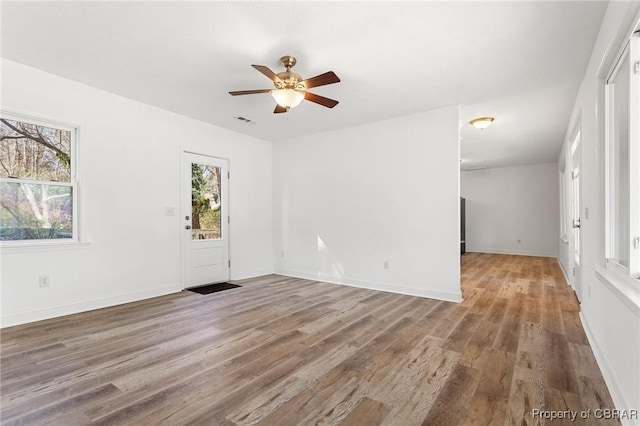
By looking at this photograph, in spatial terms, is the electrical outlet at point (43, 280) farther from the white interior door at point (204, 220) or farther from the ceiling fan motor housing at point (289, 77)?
the ceiling fan motor housing at point (289, 77)

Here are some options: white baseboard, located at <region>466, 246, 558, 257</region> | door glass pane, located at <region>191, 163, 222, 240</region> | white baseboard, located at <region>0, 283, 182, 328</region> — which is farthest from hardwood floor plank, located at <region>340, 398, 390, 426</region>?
white baseboard, located at <region>466, 246, 558, 257</region>

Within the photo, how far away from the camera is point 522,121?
4668 mm

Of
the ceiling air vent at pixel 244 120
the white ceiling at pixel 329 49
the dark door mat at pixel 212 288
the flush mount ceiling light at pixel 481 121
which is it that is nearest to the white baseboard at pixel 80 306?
the dark door mat at pixel 212 288

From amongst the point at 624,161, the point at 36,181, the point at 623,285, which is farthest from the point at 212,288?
the point at 624,161

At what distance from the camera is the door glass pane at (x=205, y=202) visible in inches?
185

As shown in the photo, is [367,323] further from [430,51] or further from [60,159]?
[60,159]

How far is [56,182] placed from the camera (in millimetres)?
3342

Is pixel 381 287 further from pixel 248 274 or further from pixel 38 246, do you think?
pixel 38 246

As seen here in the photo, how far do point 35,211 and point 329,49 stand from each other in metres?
3.42

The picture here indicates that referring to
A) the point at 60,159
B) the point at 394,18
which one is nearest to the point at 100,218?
the point at 60,159

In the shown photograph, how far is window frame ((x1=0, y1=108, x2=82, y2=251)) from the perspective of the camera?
3.03m

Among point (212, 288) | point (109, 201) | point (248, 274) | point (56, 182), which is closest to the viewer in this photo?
point (56, 182)

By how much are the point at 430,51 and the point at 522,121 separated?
290cm

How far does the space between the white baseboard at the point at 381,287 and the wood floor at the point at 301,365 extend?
0.68 ft
